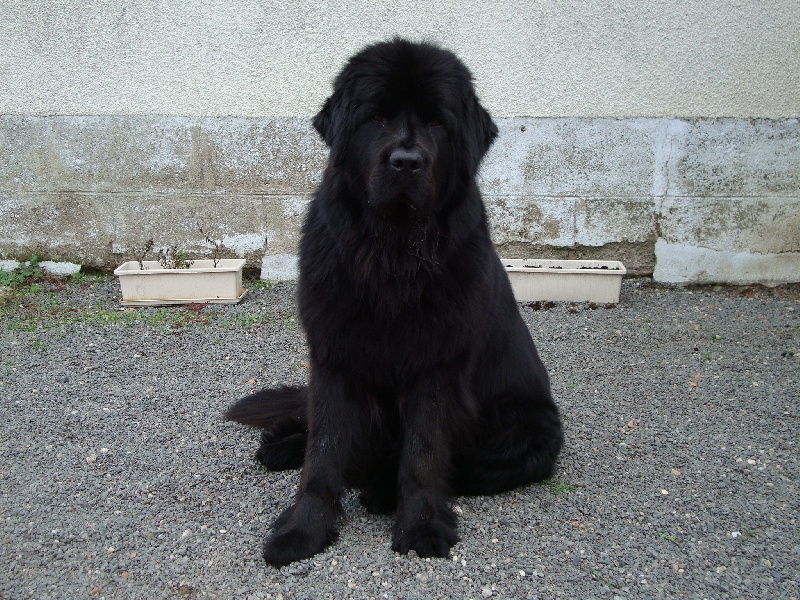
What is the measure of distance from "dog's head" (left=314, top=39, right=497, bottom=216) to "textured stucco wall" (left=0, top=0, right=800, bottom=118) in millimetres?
3020

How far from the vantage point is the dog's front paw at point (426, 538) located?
2.22 metres

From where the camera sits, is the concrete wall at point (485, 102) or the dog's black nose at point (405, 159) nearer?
the dog's black nose at point (405, 159)

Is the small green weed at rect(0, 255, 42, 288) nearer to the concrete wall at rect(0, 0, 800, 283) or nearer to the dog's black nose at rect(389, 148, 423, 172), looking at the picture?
the concrete wall at rect(0, 0, 800, 283)

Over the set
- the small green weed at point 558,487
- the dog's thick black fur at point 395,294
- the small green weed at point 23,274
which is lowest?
the small green weed at point 558,487

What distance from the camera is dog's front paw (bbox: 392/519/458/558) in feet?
7.28

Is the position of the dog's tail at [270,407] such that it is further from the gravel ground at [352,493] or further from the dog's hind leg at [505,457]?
the dog's hind leg at [505,457]

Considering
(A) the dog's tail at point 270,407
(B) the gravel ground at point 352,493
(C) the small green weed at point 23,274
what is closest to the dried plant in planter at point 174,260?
(B) the gravel ground at point 352,493

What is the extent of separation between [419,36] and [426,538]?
12.8 ft

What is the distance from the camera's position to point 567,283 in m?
5.14

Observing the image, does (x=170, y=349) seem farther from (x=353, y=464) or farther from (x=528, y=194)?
(x=528, y=194)

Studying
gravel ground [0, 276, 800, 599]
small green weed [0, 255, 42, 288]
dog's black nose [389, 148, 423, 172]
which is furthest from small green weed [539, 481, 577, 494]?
small green weed [0, 255, 42, 288]

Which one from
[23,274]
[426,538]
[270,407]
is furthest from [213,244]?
[426,538]

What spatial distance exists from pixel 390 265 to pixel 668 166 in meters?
3.71

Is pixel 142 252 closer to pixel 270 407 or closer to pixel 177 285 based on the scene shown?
pixel 177 285
